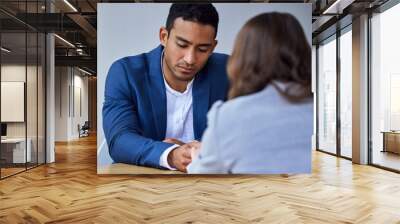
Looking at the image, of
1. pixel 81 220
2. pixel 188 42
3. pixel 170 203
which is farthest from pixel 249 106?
pixel 81 220

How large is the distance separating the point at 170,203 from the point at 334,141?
6624 millimetres

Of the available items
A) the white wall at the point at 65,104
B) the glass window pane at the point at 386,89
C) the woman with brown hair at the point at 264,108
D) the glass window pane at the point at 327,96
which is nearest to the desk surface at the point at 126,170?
the woman with brown hair at the point at 264,108

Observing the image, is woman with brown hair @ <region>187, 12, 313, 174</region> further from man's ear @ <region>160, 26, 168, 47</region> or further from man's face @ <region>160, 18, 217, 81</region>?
man's ear @ <region>160, 26, 168, 47</region>

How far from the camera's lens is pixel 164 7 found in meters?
6.17

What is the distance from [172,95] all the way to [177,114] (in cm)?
29

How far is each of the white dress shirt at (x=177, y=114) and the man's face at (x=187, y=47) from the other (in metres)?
0.21

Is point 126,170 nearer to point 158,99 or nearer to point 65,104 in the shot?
point 158,99

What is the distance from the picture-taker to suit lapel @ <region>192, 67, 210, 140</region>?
5984 millimetres

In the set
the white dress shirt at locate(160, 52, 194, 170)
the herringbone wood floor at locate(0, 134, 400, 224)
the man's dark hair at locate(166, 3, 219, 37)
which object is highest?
the man's dark hair at locate(166, 3, 219, 37)

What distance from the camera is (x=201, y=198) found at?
202 inches

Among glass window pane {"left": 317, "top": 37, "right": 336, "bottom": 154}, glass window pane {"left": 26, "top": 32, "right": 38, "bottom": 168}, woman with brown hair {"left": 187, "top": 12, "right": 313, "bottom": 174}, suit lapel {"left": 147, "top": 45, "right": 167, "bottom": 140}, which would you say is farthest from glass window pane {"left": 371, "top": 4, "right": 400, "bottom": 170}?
glass window pane {"left": 26, "top": 32, "right": 38, "bottom": 168}

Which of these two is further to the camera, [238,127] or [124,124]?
[124,124]

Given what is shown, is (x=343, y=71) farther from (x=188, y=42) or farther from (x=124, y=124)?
(x=124, y=124)

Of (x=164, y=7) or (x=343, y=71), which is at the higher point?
(x=164, y=7)
